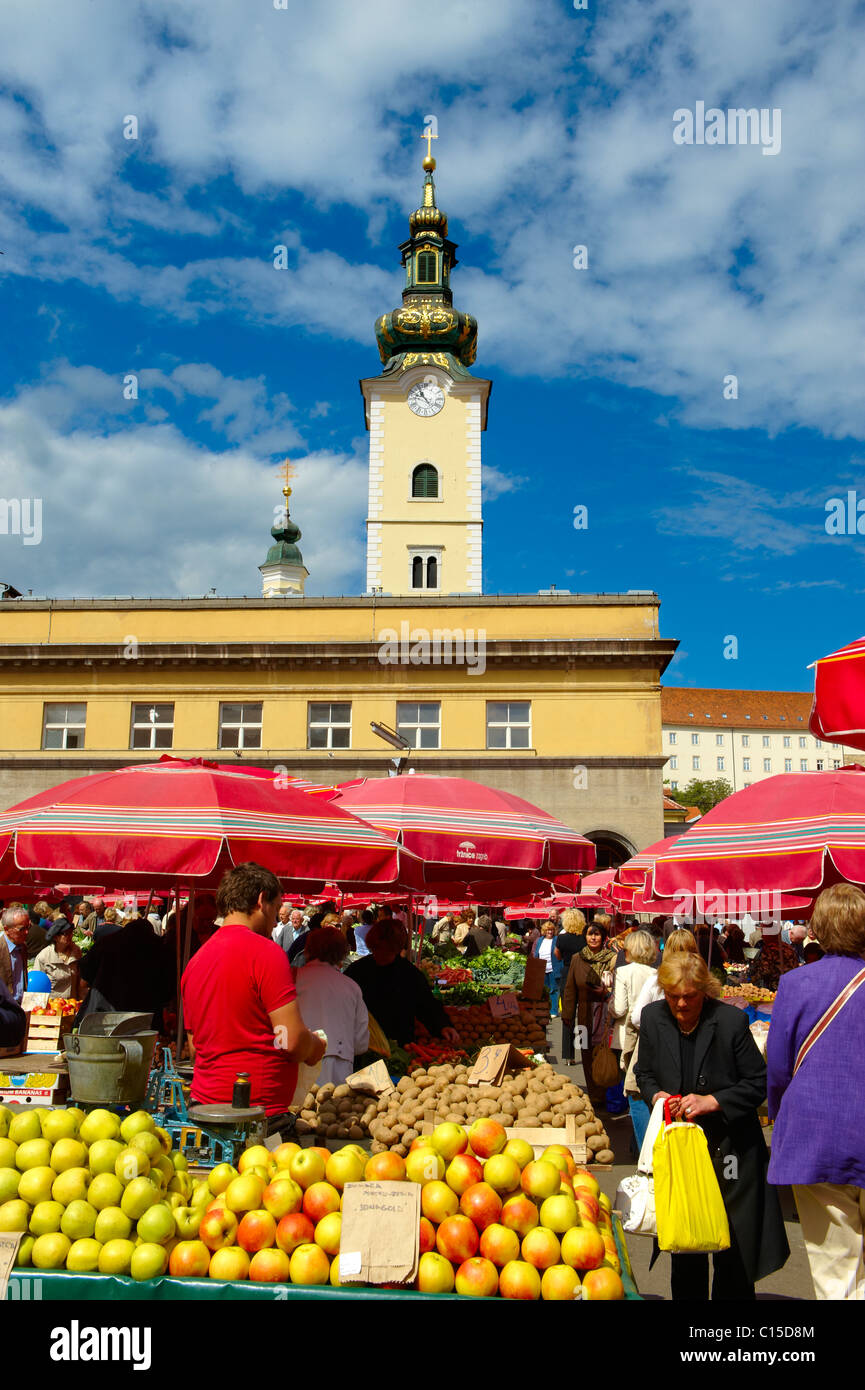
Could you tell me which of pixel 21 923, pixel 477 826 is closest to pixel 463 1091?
pixel 477 826

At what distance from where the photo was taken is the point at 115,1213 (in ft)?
12.0

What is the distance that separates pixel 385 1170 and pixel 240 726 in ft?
102

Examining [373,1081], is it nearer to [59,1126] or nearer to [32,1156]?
[59,1126]

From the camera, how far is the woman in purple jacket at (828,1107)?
3990 mm

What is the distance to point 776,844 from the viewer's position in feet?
23.0

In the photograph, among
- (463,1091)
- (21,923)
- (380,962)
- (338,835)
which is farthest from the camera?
(21,923)

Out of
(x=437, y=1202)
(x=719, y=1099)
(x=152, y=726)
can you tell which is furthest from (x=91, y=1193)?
(x=152, y=726)

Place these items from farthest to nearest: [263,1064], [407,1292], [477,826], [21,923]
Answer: [21,923] → [477,826] → [263,1064] → [407,1292]

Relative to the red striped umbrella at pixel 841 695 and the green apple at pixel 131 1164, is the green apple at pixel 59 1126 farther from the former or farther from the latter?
the red striped umbrella at pixel 841 695

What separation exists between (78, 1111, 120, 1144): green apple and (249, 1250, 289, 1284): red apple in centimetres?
91
